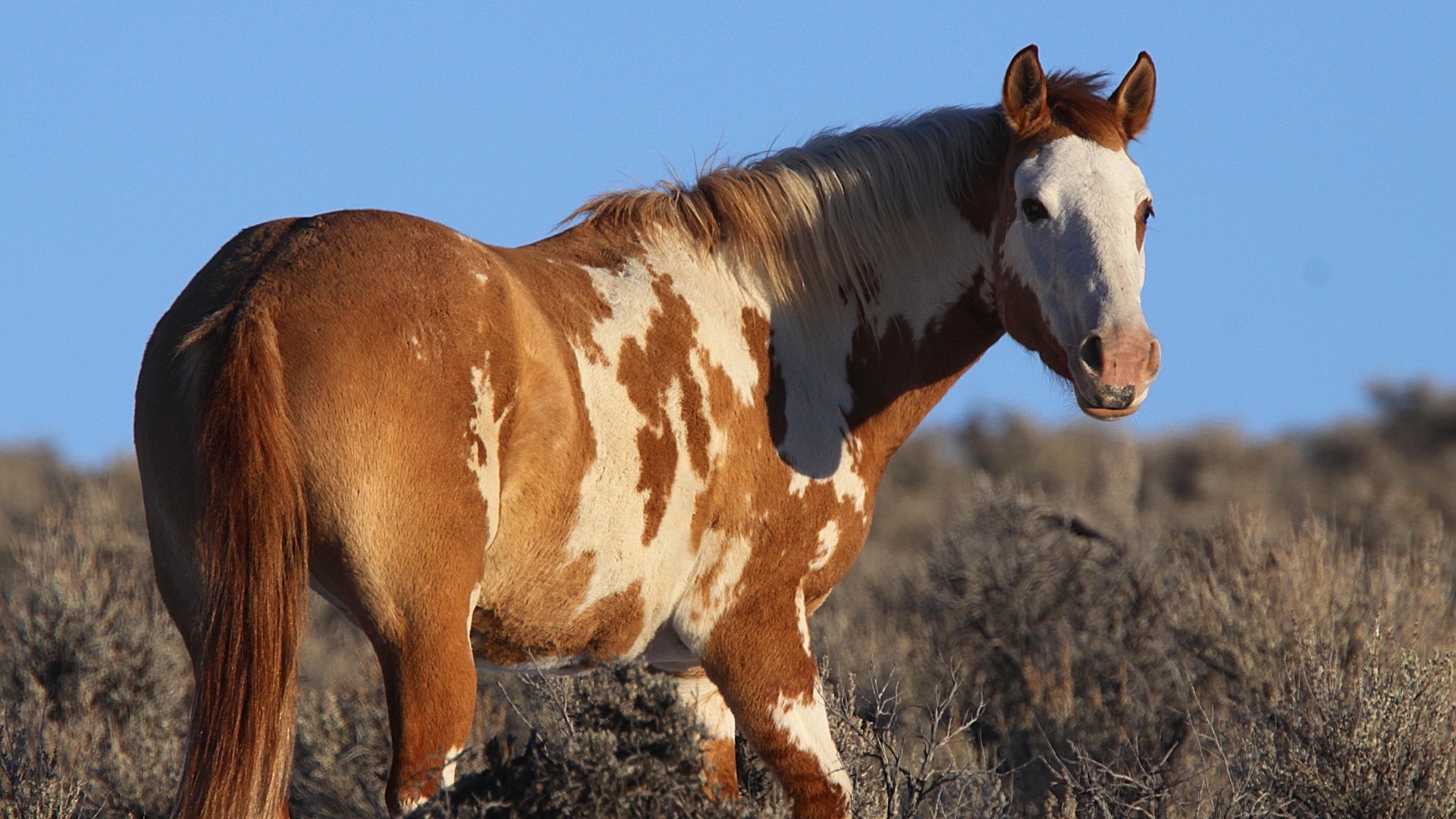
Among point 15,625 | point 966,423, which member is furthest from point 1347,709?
point 966,423

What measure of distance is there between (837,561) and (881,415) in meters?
0.50

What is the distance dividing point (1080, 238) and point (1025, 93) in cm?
59

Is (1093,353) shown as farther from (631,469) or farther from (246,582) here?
(246,582)

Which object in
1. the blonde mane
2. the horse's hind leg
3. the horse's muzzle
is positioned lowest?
the horse's hind leg

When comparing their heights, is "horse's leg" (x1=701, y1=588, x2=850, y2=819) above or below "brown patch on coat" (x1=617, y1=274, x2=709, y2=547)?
below

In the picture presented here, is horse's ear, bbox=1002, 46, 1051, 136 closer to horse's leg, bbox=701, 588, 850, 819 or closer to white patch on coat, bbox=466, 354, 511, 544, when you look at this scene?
horse's leg, bbox=701, 588, 850, 819

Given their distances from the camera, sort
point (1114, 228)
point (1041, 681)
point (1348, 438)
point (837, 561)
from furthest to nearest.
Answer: point (1348, 438)
point (1041, 681)
point (837, 561)
point (1114, 228)

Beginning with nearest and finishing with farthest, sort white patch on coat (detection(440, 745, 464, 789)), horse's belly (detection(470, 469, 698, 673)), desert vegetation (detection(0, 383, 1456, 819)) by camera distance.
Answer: white patch on coat (detection(440, 745, 464, 789)) < horse's belly (detection(470, 469, 698, 673)) < desert vegetation (detection(0, 383, 1456, 819))

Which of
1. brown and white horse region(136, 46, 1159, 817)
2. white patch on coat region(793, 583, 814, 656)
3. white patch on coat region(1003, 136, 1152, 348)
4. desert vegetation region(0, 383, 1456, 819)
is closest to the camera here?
brown and white horse region(136, 46, 1159, 817)

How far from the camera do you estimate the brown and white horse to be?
9.49 feet

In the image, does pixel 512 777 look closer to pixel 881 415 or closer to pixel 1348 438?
pixel 881 415

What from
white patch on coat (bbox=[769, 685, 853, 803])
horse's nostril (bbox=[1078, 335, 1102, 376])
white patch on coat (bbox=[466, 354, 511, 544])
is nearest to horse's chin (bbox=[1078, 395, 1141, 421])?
horse's nostril (bbox=[1078, 335, 1102, 376])

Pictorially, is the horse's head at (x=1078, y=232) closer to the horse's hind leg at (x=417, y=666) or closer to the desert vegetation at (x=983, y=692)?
the desert vegetation at (x=983, y=692)

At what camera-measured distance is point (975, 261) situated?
427 centimetres
